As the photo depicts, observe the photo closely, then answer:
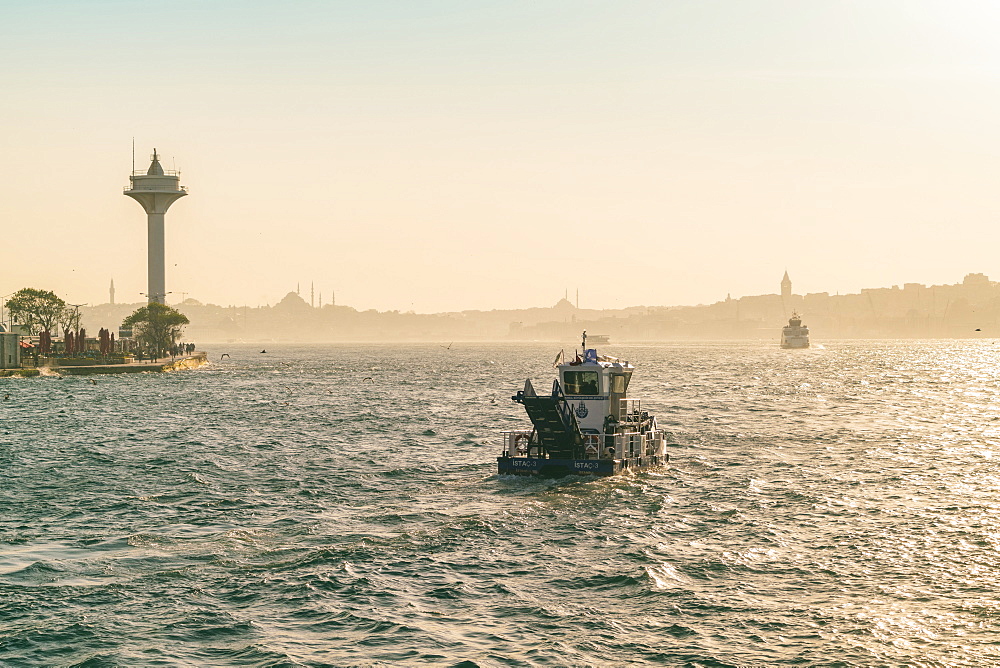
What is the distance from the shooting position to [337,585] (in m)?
31.3

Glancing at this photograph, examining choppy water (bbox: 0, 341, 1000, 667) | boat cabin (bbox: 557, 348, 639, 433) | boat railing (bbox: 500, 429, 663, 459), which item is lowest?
choppy water (bbox: 0, 341, 1000, 667)

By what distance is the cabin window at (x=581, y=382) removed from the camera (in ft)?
168

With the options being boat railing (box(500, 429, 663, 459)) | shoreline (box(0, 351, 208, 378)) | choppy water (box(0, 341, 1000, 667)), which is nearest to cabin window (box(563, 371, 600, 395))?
boat railing (box(500, 429, 663, 459))

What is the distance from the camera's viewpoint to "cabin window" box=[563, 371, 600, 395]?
168 feet

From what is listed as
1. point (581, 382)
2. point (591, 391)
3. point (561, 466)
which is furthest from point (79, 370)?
point (561, 466)

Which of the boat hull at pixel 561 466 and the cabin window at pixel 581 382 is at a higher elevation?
the cabin window at pixel 581 382

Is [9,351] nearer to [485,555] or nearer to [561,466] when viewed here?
[561,466]

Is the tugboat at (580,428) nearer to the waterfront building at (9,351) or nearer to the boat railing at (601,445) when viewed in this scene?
the boat railing at (601,445)

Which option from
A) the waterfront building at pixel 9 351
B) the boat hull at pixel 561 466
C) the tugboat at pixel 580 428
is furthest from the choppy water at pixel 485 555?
the waterfront building at pixel 9 351

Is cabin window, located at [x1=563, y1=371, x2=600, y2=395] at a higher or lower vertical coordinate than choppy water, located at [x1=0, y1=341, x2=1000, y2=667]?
higher

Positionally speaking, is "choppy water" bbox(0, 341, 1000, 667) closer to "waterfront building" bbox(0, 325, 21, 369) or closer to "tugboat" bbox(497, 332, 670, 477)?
"tugboat" bbox(497, 332, 670, 477)

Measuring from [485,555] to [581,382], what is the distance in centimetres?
1781

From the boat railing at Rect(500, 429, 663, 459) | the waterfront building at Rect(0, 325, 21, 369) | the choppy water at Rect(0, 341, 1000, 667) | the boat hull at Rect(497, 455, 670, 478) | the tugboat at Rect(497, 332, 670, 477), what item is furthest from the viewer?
the waterfront building at Rect(0, 325, 21, 369)

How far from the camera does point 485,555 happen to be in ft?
115
